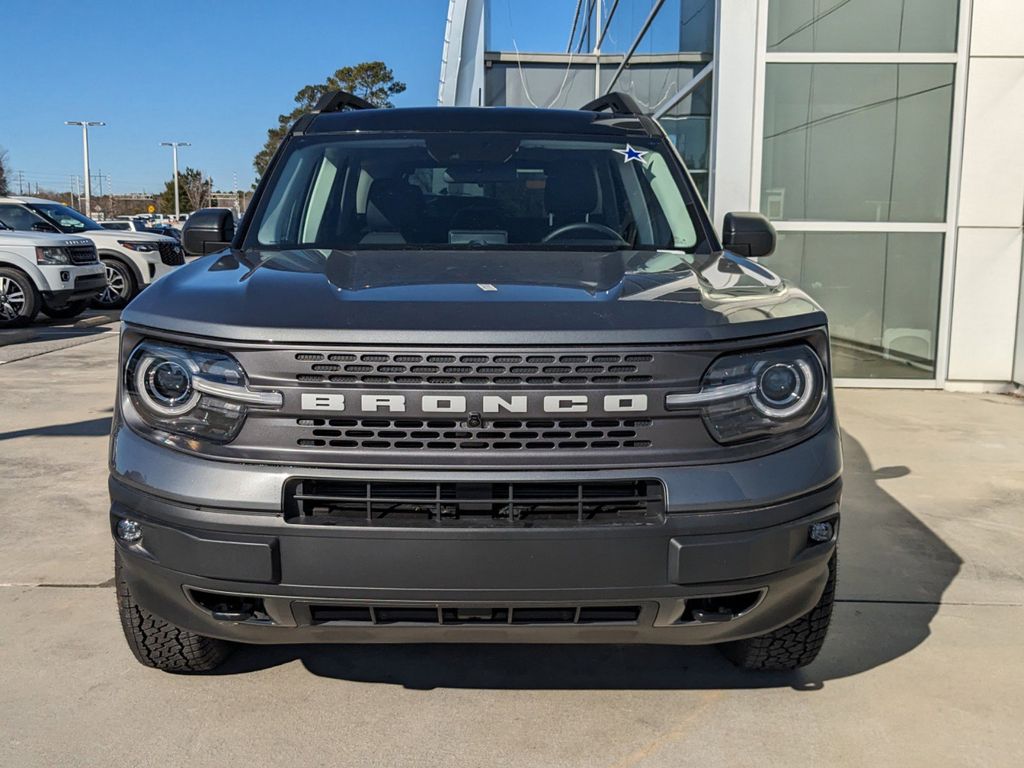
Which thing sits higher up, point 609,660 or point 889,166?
point 889,166

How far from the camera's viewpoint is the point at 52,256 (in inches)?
530

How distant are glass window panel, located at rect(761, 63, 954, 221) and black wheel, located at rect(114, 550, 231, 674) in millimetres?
6790

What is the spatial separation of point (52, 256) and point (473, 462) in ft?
41.9

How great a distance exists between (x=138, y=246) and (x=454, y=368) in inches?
602

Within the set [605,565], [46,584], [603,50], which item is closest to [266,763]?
[605,565]

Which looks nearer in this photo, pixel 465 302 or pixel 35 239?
pixel 465 302

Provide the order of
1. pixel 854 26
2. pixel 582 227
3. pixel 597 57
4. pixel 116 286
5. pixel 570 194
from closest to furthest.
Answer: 1. pixel 582 227
2. pixel 570 194
3. pixel 854 26
4. pixel 597 57
5. pixel 116 286

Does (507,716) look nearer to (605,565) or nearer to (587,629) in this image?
(587,629)

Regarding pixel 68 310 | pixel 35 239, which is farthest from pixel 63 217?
pixel 35 239

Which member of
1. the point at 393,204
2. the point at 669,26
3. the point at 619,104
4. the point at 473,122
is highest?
the point at 669,26

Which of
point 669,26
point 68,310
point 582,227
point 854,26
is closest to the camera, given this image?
point 582,227

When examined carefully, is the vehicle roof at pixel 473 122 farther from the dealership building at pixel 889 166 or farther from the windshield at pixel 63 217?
the windshield at pixel 63 217

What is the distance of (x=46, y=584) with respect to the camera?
390cm

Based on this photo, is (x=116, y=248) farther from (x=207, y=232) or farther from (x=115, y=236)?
(x=207, y=232)
